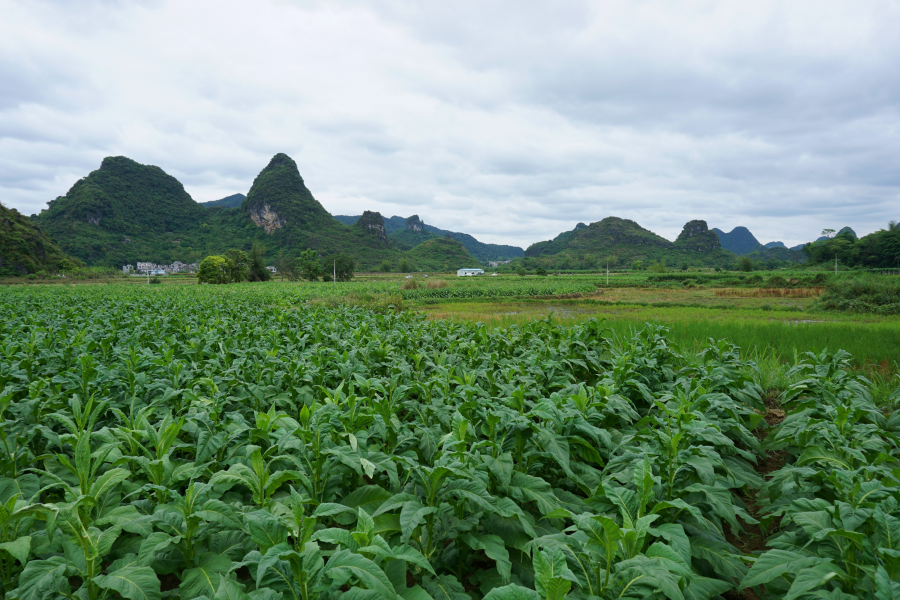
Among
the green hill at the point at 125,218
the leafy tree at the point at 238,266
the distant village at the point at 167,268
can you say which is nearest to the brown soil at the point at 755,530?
the leafy tree at the point at 238,266

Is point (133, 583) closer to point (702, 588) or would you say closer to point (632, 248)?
point (702, 588)

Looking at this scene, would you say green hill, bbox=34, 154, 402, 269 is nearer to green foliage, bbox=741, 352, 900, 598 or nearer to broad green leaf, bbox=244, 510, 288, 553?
broad green leaf, bbox=244, 510, 288, 553

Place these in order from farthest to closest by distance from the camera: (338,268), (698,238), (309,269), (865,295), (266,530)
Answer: (698,238), (338,268), (309,269), (865,295), (266,530)

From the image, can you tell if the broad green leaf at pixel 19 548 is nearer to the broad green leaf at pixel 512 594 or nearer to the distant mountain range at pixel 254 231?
the broad green leaf at pixel 512 594

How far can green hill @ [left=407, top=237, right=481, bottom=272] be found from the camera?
464ft

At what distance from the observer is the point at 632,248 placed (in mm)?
141125

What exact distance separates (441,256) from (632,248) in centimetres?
7202

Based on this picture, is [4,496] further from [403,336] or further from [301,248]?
[301,248]

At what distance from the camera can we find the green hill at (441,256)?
14156 centimetres

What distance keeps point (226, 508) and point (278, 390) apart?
245cm

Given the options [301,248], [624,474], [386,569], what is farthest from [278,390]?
[301,248]

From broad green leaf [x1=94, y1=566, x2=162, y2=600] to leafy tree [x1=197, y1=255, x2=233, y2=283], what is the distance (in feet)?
219

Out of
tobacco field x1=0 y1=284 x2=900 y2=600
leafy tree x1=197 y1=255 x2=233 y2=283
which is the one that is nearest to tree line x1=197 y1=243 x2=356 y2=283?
leafy tree x1=197 y1=255 x2=233 y2=283

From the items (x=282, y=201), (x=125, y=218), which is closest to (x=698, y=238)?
(x=282, y=201)
